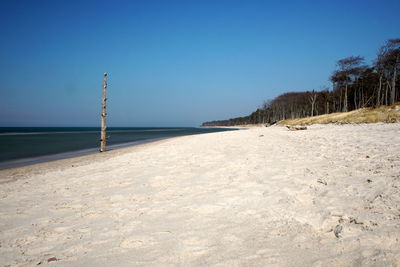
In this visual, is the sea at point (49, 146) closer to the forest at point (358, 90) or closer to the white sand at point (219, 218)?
the white sand at point (219, 218)

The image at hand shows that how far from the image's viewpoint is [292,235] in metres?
2.58

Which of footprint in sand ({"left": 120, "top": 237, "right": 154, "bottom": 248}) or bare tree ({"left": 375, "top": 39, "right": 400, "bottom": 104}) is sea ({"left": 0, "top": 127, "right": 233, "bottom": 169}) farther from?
bare tree ({"left": 375, "top": 39, "right": 400, "bottom": 104})

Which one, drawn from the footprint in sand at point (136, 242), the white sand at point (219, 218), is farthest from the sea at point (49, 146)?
the footprint in sand at point (136, 242)

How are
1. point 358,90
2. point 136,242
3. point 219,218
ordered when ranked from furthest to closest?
point 358,90
point 219,218
point 136,242

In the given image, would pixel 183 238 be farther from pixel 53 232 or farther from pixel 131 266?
pixel 53 232

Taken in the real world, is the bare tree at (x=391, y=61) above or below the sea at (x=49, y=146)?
above

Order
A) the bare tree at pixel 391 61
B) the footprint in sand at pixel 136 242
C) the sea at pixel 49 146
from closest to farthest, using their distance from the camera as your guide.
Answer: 1. the footprint in sand at pixel 136 242
2. the sea at pixel 49 146
3. the bare tree at pixel 391 61

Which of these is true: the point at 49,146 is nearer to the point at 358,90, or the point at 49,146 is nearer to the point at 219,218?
the point at 219,218

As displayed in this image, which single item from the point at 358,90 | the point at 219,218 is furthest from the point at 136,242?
the point at 358,90

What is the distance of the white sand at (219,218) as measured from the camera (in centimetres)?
229

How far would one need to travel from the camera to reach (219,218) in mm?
3227

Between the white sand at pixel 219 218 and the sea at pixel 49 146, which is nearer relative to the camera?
the white sand at pixel 219 218

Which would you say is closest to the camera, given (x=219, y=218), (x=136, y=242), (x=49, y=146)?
(x=136, y=242)

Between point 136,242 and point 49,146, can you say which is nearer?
point 136,242
